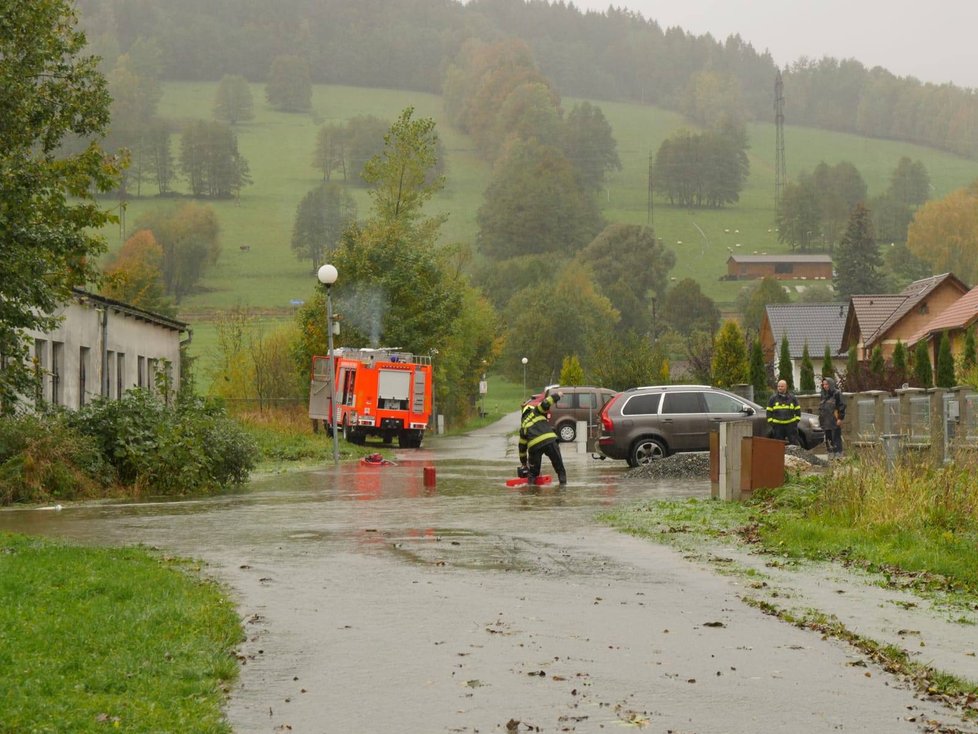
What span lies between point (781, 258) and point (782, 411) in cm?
13105

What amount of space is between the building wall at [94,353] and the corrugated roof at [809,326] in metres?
52.4

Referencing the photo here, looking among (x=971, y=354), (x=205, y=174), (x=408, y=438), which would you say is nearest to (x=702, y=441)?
(x=408, y=438)

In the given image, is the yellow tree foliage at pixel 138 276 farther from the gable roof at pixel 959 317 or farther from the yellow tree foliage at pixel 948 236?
the yellow tree foliage at pixel 948 236

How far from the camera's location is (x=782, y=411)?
29125 millimetres

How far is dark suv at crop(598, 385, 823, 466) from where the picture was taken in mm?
28531

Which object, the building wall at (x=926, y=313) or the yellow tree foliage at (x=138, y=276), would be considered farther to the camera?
the building wall at (x=926, y=313)

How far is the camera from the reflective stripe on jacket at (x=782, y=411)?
94.9 ft

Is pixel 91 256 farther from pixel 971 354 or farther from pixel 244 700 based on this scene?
→ pixel 971 354

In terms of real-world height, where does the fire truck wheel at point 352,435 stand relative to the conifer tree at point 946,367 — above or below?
below

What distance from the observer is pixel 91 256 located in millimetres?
21656

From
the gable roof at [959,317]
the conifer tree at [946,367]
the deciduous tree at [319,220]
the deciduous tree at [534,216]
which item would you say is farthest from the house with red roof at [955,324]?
the deciduous tree at [534,216]

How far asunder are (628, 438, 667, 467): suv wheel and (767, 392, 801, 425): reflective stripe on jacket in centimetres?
239

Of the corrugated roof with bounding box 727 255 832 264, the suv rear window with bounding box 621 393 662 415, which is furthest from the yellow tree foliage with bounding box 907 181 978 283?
the suv rear window with bounding box 621 393 662 415

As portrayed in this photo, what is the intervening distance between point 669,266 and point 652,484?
404 feet
